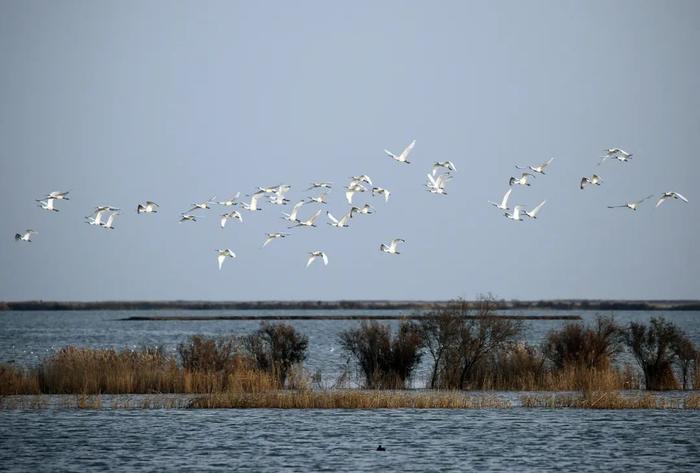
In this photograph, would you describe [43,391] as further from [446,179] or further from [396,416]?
[446,179]

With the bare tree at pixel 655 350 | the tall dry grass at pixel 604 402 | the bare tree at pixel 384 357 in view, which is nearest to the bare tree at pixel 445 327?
the bare tree at pixel 384 357

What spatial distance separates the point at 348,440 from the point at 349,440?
4 cm

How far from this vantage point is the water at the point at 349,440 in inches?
1172

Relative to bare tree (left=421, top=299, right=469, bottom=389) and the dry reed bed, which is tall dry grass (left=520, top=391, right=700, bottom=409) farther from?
bare tree (left=421, top=299, right=469, bottom=389)

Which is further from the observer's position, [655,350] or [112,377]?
[655,350]

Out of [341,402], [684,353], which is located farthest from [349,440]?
[684,353]

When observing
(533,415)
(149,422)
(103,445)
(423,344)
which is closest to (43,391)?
(149,422)

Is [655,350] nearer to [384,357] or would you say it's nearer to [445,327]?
[445,327]

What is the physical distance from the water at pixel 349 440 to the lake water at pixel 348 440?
26 millimetres

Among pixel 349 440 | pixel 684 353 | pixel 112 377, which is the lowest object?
pixel 349 440

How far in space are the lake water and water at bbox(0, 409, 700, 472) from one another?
3 cm

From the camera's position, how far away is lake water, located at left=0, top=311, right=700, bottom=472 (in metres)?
29.8

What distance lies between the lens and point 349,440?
109ft

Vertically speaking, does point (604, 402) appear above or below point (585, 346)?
below
